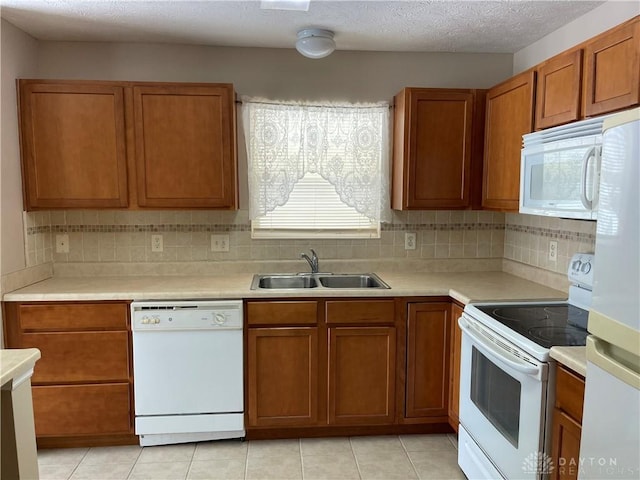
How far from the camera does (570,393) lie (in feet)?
5.12

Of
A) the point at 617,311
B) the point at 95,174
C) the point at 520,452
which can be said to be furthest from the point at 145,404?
the point at 617,311

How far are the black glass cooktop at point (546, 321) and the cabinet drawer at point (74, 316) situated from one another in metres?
1.96

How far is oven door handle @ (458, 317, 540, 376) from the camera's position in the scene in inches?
65.9

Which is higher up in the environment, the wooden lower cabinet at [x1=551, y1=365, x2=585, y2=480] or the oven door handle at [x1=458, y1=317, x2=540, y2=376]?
the oven door handle at [x1=458, y1=317, x2=540, y2=376]

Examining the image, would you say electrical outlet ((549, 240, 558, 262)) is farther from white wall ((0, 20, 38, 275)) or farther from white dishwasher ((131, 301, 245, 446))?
white wall ((0, 20, 38, 275))

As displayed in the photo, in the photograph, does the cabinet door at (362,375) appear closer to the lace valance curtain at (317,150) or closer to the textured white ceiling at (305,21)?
the lace valance curtain at (317,150)

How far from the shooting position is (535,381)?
167 cm

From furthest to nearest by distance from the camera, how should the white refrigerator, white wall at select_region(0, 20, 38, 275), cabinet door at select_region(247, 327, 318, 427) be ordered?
cabinet door at select_region(247, 327, 318, 427), white wall at select_region(0, 20, 38, 275), the white refrigerator

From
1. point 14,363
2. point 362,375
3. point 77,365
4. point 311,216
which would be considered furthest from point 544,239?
point 77,365

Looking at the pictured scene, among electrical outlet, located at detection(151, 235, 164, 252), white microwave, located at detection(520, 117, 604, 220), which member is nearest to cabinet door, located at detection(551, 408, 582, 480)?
white microwave, located at detection(520, 117, 604, 220)

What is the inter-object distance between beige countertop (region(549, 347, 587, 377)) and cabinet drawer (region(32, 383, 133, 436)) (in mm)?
2201

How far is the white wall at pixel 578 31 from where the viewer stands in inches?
84.4

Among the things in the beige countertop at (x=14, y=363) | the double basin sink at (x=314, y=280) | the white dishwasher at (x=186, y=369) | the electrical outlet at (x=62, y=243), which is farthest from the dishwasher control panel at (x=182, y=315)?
the beige countertop at (x=14, y=363)

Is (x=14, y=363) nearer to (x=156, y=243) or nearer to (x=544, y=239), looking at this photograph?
(x=156, y=243)
